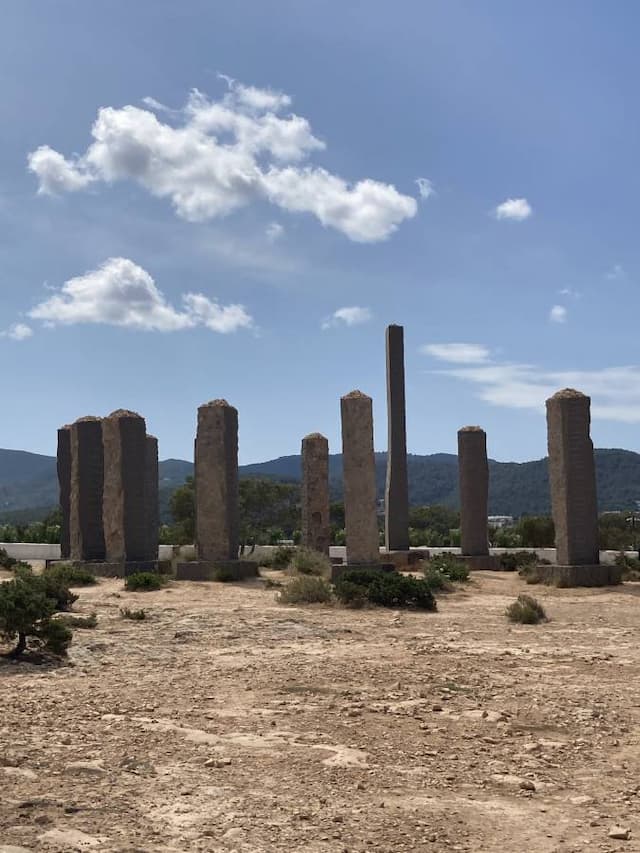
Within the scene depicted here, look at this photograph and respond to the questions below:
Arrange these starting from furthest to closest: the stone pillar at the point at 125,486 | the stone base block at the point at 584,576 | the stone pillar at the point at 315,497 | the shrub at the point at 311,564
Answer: the stone pillar at the point at 315,497
the stone pillar at the point at 125,486
the shrub at the point at 311,564
the stone base block at the point at 584,576

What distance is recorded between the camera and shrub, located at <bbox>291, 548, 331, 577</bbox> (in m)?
21.2

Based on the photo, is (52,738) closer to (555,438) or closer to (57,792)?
(57,792)

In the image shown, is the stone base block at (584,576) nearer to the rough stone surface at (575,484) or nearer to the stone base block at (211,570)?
the rough stone surface at (575,484)

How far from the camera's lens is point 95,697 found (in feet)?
25.7

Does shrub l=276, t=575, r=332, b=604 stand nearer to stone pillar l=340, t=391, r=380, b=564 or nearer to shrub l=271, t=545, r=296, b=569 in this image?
stone pillar l=340, t=391, r=380, b=564

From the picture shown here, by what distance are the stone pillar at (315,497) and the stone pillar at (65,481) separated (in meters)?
6.74

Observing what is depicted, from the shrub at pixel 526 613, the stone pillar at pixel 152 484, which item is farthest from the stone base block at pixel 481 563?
the shrub at pixel 526 613

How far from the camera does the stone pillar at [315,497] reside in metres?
24.1

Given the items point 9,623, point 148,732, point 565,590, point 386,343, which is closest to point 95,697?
point 148,732

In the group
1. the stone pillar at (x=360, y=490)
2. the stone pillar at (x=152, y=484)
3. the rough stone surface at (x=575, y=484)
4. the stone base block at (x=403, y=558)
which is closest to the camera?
the rough stone surface at (x=575, y=484)

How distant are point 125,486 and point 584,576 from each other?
10474 millimetres

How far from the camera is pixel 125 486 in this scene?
21.5m

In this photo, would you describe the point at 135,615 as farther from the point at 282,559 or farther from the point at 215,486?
the point at 282,559

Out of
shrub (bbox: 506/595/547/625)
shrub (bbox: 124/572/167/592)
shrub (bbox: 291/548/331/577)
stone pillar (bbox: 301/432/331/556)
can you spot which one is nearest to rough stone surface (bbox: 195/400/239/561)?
shrub (bbox: 291/548/331/577)
